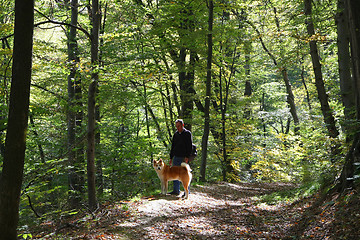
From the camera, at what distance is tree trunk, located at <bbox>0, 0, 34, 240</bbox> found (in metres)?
3.67

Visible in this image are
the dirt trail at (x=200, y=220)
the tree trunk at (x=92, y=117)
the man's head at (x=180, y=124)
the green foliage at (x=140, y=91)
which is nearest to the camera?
the dirt trail at (x=200, y=220)

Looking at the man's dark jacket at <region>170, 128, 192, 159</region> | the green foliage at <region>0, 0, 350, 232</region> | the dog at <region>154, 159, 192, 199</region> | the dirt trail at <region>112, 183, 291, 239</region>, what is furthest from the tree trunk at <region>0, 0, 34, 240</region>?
the man's dark jacket at <region>170, 128, 192, 159</region>

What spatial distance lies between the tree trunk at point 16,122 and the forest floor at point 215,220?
51.6 inches

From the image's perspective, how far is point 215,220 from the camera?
6.61 m

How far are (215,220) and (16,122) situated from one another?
184 inches

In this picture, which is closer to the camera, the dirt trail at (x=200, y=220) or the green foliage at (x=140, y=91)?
the dirt trail at (x=200, y=220)

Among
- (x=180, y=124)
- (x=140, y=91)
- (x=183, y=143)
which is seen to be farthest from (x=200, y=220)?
(x=140, y=91)

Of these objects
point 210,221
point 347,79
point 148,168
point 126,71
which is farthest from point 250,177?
point 126,71

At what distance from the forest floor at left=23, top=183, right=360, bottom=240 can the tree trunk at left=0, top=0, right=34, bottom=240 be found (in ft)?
4.30

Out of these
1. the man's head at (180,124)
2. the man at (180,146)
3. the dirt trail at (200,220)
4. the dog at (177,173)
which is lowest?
the dirt trail at (200,220)

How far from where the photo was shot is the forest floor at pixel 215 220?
4.54 meters

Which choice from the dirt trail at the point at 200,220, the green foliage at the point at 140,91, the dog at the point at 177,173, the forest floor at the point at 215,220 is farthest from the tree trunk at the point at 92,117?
the dog at the point at 177,173

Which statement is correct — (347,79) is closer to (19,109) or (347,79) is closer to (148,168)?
(148,168)

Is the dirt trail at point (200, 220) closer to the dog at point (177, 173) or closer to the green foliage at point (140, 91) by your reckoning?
the dog at point (177, 173)
